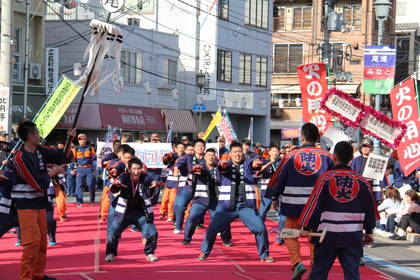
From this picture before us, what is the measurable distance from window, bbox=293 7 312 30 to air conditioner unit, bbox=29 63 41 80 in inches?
1002

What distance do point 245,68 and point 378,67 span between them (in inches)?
1130

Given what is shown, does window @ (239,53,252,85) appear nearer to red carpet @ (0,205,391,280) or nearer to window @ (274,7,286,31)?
window @ (274,7,286,31)

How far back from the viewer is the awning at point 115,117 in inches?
1345

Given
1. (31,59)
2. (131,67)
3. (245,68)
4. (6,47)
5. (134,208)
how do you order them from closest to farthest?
(134,208) < (6,47) < (31,59) < (131,67) < (245,68)

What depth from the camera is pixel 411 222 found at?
16.0 metres

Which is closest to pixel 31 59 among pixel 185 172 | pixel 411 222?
pixel 185 172

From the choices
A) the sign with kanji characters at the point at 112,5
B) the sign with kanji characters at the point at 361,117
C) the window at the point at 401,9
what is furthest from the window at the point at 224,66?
the sign with kanji characters at the point at 112,5

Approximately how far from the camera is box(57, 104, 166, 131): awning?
34156 millimetres

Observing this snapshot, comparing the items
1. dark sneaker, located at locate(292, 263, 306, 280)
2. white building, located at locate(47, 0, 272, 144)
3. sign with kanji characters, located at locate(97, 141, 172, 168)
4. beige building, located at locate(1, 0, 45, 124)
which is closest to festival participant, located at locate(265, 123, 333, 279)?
dark sneaker, located at locate(292, 263, 306, 280)

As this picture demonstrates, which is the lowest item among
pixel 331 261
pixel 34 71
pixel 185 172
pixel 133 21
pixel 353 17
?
pixel 331 261

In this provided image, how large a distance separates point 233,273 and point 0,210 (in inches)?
125

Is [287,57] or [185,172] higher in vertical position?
[287,57]

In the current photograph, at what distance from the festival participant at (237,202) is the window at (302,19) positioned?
4342 cm

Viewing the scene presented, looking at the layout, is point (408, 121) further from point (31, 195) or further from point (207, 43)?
point (207, 43)
